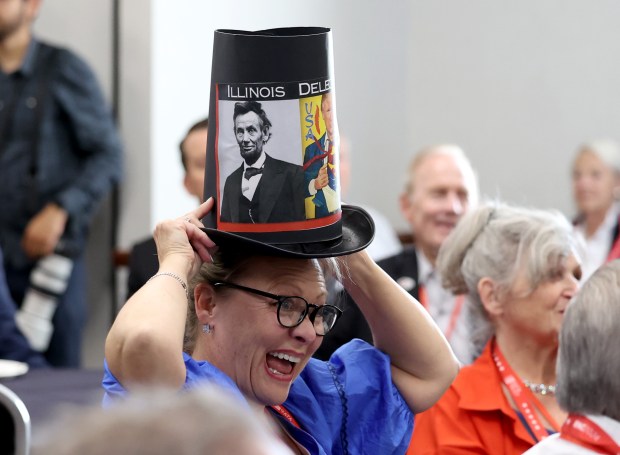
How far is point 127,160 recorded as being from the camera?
5.91 m

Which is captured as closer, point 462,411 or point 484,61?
point 462,411

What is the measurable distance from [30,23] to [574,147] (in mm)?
3480

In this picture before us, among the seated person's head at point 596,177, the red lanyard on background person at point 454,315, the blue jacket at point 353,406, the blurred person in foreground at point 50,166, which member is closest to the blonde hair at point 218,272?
the blue jacket at point 353,406

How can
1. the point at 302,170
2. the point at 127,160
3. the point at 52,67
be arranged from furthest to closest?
the point at 127,160 → the point at 52,67 → the point at 302,170

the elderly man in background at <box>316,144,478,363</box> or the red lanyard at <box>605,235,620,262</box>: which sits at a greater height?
the elderly man in background at <box>316,144,478,363</box>

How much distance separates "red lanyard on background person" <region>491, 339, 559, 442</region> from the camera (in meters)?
2.97

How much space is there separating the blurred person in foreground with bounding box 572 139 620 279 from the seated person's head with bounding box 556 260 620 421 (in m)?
4.50

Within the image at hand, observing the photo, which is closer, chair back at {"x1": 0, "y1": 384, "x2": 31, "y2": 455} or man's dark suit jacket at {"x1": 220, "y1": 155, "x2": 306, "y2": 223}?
man's dark suit jacket at {"x1": 220, "y1": 155, "x2": 306, "y2": 223}

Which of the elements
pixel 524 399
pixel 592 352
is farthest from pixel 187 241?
pixel 524 399

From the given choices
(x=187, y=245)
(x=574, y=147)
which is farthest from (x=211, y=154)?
(x=574, y=147)

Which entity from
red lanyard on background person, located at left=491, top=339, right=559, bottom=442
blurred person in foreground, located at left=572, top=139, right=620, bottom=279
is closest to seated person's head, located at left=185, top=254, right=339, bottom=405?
red lanyard on background person, located at left=491, top=339, right=559, bottom=442

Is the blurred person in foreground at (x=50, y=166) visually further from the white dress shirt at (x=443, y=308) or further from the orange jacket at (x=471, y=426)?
the orange jacket at (x=471, y=426)

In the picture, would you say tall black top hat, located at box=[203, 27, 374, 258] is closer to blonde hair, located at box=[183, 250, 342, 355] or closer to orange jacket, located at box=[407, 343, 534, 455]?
blonde hair, located at box=[183, 250, 342, 355]

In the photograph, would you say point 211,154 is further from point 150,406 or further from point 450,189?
point 450,189
